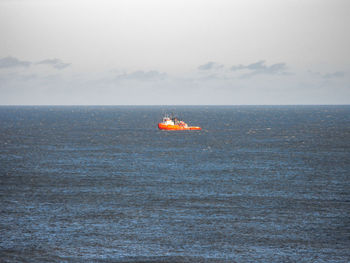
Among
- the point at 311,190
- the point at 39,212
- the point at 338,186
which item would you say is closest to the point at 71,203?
the point at 39,212

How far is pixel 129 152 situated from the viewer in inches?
4904

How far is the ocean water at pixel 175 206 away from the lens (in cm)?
4878

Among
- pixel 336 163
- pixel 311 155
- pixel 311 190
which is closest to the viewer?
pixel 311 190

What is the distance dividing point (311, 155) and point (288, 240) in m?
69.2

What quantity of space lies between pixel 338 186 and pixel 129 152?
193 feet

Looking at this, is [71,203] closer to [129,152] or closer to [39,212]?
[39,212]

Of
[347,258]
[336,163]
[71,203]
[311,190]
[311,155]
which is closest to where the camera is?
[347,258]

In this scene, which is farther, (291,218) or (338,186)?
(338,186)

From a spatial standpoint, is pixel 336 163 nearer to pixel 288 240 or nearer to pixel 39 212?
pixel 288 240

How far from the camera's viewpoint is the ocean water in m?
48.8

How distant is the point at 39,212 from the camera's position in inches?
2458

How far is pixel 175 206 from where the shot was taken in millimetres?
65500

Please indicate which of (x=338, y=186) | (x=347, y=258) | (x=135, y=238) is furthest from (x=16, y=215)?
(x=338, y=186)

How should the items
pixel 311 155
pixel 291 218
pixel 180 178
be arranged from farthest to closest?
pixel 311 155 < pixel 180 178 < pixel 291 218
